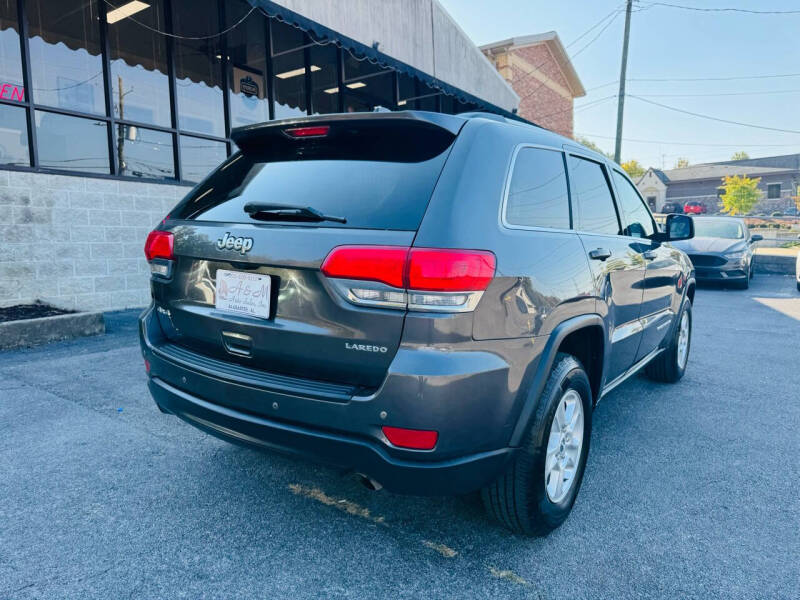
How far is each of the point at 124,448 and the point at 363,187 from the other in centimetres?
223

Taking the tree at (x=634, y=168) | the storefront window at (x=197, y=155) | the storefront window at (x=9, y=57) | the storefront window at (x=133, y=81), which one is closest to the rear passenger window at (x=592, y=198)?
the storefront window at (x=133, y=81)

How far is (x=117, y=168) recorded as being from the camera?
7621 mm

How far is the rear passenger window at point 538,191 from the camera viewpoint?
91.7 inches

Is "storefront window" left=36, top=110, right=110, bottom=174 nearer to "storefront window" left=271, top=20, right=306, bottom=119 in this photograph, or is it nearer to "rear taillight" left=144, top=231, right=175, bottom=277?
"storefront window" left=271, top=20, right=306, bottom=119

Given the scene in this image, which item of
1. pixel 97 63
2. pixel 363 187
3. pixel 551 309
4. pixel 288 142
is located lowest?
pixel 551 309

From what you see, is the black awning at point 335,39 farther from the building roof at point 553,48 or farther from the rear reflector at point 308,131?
the building roof at point 553,48

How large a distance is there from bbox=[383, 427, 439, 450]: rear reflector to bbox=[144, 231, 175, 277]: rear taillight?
4.47 feet

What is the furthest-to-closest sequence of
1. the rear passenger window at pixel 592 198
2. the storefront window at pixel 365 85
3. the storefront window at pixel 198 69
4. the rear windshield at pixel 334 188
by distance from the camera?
1. the storefront window at pixel 365 85
2. the storefront window at pixel 198 69
3. the rear passenger window at pixel 592 198
4. the rear windshield at pixel 334 188

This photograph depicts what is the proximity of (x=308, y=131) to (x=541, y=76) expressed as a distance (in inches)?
955

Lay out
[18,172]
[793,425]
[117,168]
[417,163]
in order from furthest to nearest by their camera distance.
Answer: [117,168]
[18,172]
[793,425]
[417,163]

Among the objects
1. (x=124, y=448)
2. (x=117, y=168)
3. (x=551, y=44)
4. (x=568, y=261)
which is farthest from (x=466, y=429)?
(x=551, y=44)

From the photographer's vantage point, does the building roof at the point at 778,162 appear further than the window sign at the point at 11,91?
Yes

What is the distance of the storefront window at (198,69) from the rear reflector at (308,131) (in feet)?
23.5

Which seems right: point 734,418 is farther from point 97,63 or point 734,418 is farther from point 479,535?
point 97,63
